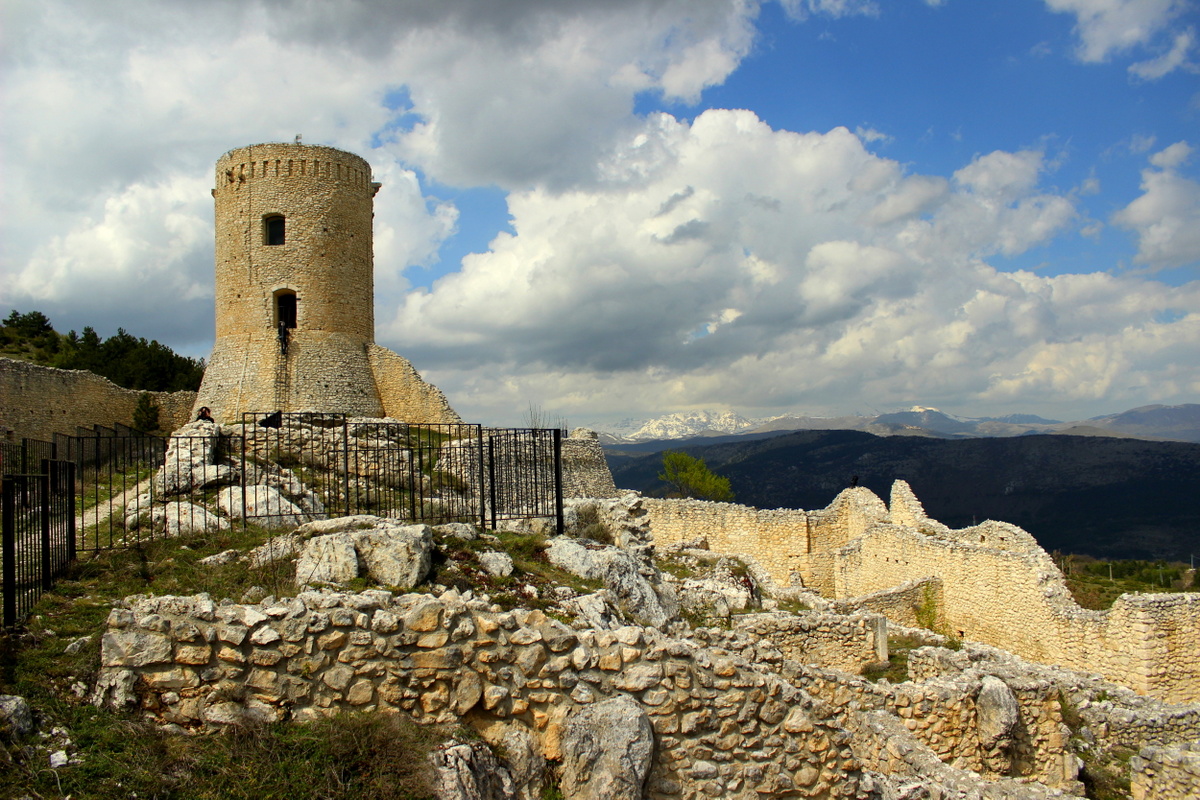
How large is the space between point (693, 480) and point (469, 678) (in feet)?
128

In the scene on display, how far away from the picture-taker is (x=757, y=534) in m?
23.8

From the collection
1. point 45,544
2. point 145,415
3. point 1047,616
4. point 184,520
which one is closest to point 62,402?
point 145,415

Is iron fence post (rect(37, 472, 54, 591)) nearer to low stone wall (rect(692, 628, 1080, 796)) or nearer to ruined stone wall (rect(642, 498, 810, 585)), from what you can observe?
low stone wall (rect(692, 628, 1080, 796))

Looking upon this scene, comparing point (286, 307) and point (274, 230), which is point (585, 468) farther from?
point (274, 230)

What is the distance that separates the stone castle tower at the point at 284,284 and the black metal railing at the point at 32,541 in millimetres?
15589

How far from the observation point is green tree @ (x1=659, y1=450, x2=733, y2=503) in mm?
43562

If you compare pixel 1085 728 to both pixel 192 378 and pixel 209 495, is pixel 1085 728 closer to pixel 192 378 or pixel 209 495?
pixel 209 495

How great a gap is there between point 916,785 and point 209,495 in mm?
10924

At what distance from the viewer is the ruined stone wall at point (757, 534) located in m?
23.5

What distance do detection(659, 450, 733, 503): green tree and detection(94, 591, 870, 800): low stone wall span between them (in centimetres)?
3652

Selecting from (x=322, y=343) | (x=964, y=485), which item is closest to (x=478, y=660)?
(x=322, y=343)

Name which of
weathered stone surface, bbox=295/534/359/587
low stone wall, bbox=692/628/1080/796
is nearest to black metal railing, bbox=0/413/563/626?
weathered stone surface, bbox=295/534/359/587

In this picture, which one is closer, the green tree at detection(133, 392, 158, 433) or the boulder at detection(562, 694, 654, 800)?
the boulder at detection(562, 694, 654, 800)

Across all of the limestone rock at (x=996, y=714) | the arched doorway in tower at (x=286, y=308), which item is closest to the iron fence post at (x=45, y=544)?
the limestone rock at (x=996, y=714)
